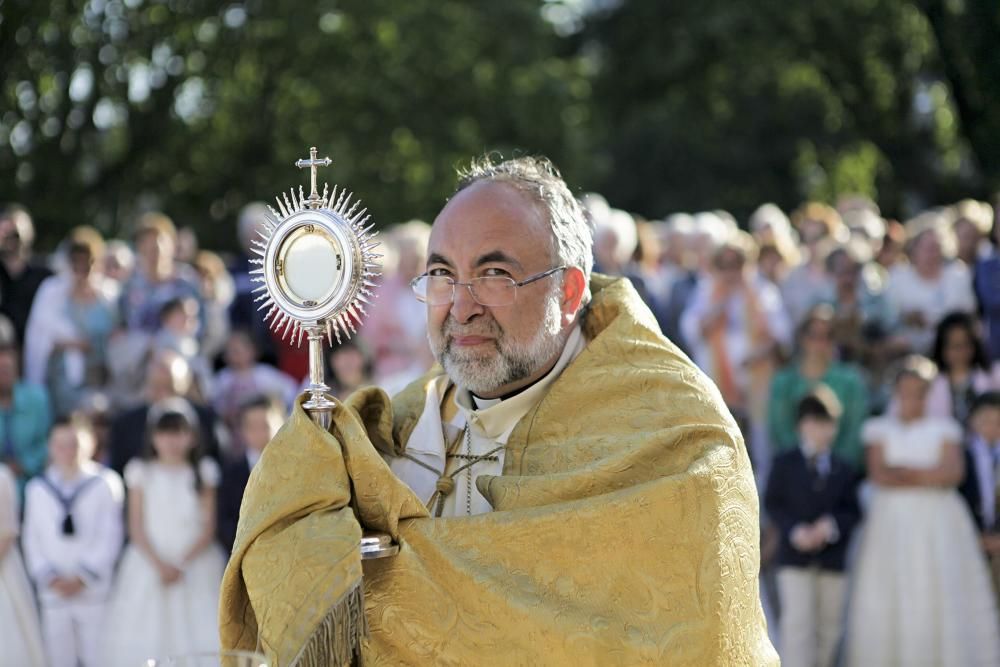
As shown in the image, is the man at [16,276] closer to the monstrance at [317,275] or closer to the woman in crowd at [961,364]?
the woman in crowd at [961,364]

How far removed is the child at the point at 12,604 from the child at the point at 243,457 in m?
1.11

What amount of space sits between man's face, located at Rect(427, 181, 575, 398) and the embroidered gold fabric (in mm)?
281

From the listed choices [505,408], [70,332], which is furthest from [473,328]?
[70,332]

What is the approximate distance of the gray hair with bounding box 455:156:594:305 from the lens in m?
4.24

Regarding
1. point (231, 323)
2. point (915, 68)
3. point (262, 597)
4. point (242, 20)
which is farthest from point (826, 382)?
point (915, 68)

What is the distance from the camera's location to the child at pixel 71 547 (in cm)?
868

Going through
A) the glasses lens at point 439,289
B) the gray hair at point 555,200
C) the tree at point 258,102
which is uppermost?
the tree at point 258,102

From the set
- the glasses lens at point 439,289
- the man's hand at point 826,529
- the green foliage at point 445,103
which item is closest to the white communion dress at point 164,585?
the man's hand at point 826,529

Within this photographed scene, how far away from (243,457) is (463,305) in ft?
16.6

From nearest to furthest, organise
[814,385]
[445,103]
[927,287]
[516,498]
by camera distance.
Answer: [516,498], [814,385], [927,287], [445,103]

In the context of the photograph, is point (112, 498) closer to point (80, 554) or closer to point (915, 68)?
point (80, 554)

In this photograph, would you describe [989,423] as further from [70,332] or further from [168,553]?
[70,332]

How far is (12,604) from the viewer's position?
28.5 feet

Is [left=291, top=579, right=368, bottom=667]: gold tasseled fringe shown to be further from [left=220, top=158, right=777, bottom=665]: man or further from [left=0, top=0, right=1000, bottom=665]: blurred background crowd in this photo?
[left=0, top=0, right=1000, bottom=665]: blurred background crowd
